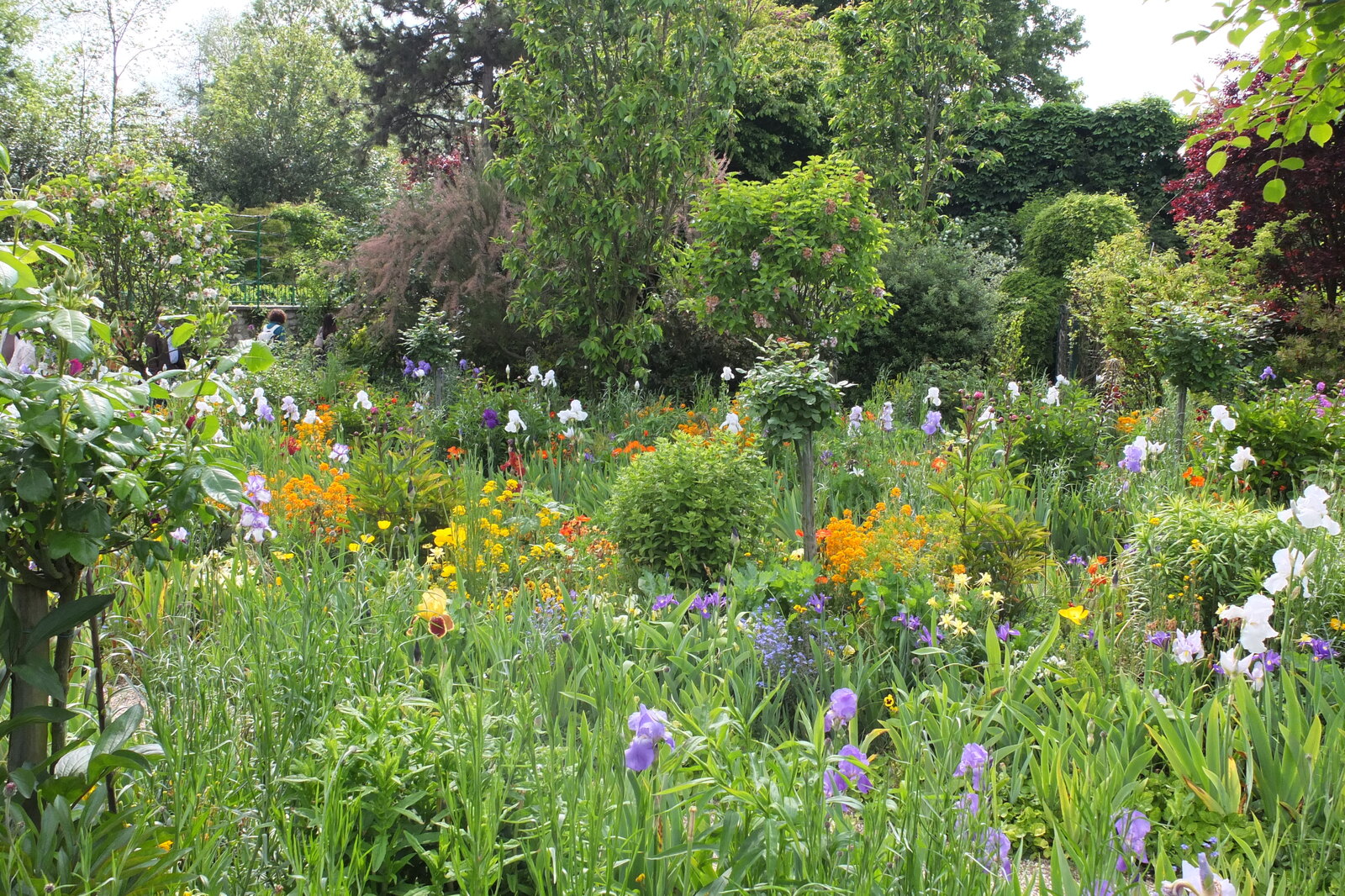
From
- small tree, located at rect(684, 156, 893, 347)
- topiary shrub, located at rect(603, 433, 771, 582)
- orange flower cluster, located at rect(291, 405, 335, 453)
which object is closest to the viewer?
topiary shrub, located at rect(603, 433, 771, 582)

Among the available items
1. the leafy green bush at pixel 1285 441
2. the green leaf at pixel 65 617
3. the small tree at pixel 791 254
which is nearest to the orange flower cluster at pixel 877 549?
the leafy green bush at pixel 1285 441

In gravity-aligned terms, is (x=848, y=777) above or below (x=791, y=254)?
below

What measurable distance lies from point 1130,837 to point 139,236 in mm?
8134

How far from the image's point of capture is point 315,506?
3988mm

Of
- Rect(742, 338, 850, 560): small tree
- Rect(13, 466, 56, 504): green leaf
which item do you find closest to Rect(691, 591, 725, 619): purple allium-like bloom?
Answer: Rect(742, 338, 850, 560): small tree

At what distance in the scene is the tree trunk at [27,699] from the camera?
1.63m

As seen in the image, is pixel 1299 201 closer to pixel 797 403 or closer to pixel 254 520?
pixel 797 403

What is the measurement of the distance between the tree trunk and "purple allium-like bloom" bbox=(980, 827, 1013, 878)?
1.67 meters

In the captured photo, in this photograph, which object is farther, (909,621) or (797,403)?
(797,403)

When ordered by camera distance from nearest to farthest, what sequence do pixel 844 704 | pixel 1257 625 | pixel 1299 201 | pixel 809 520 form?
pixel 844 704
pixel 1257 625
pixel 809 520
pixel 1299 201

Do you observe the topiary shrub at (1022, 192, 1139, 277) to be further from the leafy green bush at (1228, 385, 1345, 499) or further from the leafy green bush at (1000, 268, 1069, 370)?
the leafy green bush at (1228, 385, 1345, 499)

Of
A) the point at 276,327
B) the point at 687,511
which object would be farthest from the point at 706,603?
the point at 276,327

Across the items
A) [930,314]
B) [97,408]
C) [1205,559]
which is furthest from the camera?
[930,314]

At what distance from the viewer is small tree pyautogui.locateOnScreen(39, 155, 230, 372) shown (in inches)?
279
